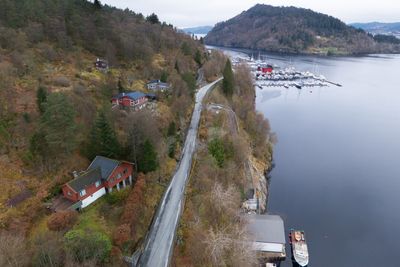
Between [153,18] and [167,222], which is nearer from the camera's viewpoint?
[167,222]

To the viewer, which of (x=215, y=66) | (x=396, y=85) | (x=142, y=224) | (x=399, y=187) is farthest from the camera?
(x=396, y=85)

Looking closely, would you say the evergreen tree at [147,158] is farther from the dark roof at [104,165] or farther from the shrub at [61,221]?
the shrub at [61,221]

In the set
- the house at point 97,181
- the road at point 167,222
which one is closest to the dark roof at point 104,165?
the house at point 97,181

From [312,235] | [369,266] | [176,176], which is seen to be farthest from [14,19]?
[369,266]

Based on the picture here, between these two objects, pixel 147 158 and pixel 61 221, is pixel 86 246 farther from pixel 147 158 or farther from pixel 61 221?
pixel 147 158

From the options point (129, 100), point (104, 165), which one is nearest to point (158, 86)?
point (129, 100)

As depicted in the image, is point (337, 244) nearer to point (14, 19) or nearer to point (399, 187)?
point (399, 187)
